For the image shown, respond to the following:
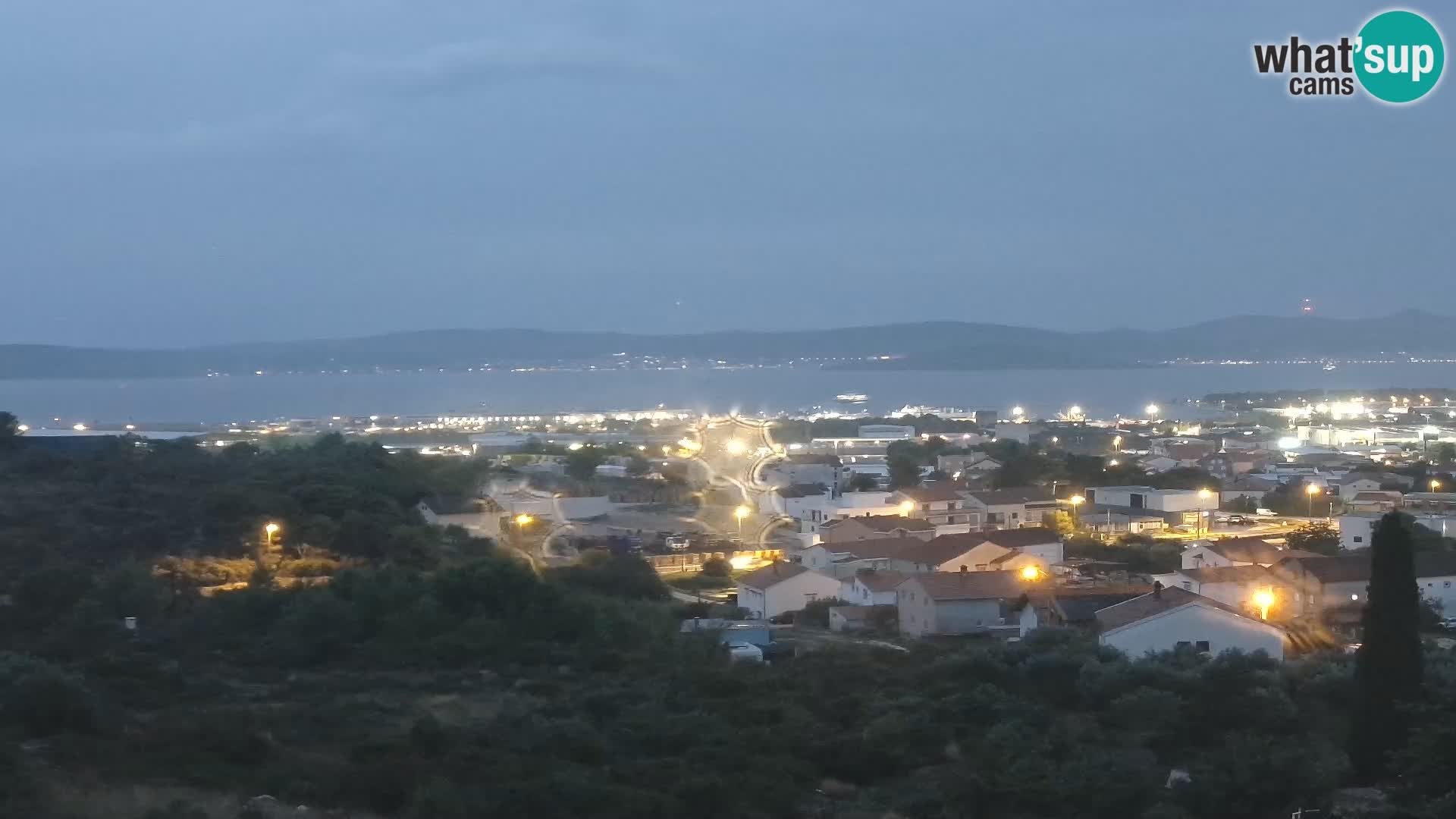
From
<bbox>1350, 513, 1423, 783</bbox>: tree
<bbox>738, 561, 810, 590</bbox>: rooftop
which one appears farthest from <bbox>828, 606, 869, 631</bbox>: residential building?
<bbox>1350, 513, 1423, 783</bbox>: tree

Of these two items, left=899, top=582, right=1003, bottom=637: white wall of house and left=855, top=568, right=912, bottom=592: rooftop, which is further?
left=855, top=568, right=912, bottom=592: rooftop

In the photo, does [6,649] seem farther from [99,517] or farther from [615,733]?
[99,517]

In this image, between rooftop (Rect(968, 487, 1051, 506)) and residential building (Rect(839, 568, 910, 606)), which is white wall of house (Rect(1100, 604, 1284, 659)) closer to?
residential building (Rect(839, 568, 910, 606))

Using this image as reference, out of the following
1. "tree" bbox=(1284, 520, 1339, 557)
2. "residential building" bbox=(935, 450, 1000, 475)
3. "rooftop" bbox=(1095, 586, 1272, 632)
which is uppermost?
"rooftop" bbox=(1095, 586, 1272, 632)

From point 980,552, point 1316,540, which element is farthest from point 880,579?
point 1316,540

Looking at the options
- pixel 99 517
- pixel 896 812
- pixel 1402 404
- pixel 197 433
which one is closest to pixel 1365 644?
pixel 896 812

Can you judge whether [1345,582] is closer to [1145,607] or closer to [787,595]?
[1145,607]
